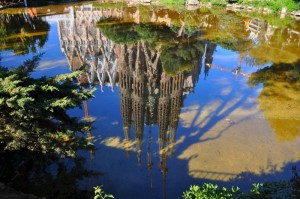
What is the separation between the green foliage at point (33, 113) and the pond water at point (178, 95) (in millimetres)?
1219

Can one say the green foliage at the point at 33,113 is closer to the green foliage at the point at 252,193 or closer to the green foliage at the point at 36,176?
the green foliage at the point at 36,176

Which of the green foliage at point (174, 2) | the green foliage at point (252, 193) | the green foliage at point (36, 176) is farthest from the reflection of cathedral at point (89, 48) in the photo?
the green foliage at point (174, 2)

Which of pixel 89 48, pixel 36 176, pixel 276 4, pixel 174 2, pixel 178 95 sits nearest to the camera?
pixel 36 176

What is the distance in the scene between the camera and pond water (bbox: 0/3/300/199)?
10586 mm

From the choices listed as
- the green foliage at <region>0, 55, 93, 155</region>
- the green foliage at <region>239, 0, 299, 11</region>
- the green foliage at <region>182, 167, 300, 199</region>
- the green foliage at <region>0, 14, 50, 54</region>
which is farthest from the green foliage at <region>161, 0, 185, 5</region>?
the green foliage at <region>182, 167, 300, 199</region>

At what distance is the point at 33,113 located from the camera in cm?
756

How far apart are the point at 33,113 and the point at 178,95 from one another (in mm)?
10526

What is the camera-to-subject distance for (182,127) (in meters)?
13.3

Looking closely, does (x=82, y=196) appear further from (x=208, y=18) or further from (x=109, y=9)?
(x=109, y=9)

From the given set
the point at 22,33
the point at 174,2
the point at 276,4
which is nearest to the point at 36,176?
the point at 22,33

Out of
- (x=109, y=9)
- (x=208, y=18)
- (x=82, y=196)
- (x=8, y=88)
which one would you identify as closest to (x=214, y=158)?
(x=82, y=196)

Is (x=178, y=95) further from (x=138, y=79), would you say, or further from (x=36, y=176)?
(x=36, y=176)

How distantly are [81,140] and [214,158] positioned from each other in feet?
18.5

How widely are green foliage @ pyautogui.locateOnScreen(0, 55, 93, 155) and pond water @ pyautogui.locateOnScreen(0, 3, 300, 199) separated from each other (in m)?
1.22
